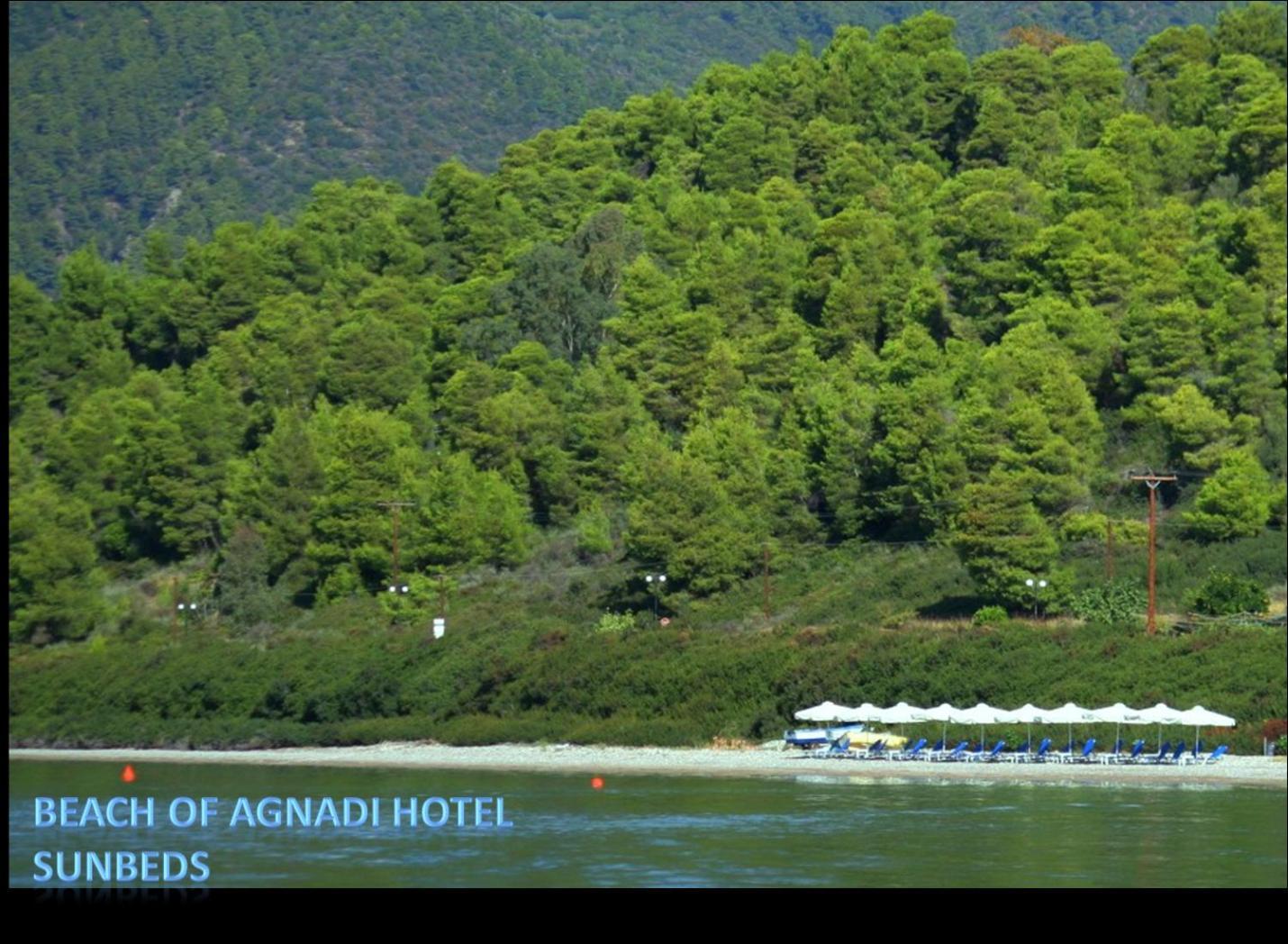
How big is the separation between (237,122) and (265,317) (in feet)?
271

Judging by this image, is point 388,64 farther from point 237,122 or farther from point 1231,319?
point 1231,319

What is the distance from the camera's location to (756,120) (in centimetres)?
8344

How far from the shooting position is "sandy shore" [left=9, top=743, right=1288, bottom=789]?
4000 centimetres

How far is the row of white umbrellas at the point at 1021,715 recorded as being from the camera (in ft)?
134

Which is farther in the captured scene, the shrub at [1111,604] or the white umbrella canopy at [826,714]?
the shrub at [1111,604]

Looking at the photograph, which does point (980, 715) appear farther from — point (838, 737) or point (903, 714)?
point (838, 737)

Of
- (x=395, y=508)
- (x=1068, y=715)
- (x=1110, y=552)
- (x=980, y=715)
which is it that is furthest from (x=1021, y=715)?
(x=395, y=508)

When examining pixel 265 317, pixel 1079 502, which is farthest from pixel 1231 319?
pixel 265 317

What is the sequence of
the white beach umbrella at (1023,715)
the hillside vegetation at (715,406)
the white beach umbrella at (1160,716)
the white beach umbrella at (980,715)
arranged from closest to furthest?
the white beach umbrella at (1160,716), the white beach umbrella at (1023,715), the white beach umbrella at (980,715), the hillside vegetation at (715,406)

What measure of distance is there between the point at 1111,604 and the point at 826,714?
7.45m

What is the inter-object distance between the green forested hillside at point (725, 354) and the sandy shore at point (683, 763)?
804cm

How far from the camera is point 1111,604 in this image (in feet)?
162

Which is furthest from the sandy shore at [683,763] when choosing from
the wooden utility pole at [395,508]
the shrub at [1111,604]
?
the wooden utility pole at [395,508]

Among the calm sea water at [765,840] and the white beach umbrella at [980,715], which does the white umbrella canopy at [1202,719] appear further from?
the white beach umbrella at [980,715]
